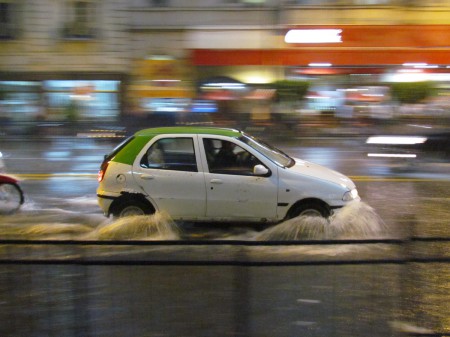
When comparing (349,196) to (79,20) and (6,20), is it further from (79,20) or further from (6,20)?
(6,20)

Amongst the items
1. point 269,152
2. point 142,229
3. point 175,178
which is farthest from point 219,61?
point 142,229

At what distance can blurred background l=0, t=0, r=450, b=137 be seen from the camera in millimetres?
24062

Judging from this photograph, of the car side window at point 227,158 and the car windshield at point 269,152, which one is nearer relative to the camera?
the car side window at point 227,158

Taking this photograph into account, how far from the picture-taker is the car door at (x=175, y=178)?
26.5ft

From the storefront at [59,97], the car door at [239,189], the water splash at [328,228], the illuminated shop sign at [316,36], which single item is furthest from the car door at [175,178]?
the illuminated shop sign at [316,36]

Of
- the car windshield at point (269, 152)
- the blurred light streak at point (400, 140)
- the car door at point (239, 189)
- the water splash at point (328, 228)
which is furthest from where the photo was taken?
the blurred light streak at point (400, 140)

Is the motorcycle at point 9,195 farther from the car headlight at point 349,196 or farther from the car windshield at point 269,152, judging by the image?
the car headlight at point 349,196

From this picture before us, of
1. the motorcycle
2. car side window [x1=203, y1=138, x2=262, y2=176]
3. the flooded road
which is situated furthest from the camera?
the motorcycle

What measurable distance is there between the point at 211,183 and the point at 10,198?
147 inches

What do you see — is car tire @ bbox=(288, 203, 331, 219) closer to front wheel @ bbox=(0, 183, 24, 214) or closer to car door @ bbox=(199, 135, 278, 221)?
car door @ bbox=(199, 135, 278, 221)

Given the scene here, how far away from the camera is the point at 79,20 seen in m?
26.2

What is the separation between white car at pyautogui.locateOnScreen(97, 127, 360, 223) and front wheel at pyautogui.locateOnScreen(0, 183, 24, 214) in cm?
224

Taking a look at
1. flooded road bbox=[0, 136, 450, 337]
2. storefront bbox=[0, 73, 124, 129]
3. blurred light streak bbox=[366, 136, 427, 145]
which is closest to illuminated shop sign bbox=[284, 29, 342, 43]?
storefront bbox=[0, 73, 124, 129]

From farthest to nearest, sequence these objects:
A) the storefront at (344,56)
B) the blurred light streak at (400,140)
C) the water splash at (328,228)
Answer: the storefront at (344,56) < the blurred light streak at (400,140) < the water splash at (328,228)
